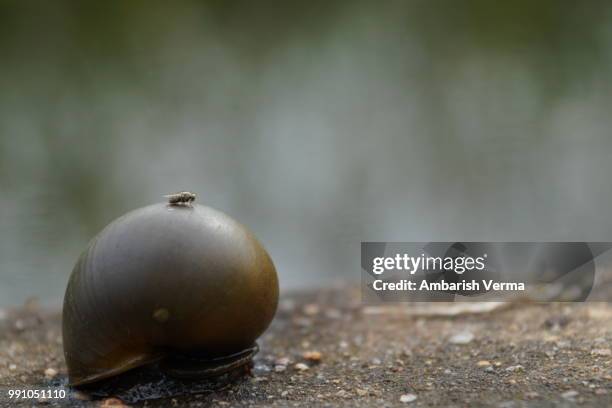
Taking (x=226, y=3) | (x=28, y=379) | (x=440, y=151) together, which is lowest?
(x=28, y=379)

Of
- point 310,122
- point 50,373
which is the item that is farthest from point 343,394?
point 310,122

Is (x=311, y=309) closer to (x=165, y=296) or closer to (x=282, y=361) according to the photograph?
(x=282, y=361)

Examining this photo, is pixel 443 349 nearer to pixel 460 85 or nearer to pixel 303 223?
pixel 303 223

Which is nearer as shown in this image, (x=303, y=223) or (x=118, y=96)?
(x=303, y=223)

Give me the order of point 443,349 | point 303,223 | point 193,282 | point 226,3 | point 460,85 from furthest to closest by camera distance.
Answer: point 226,3 → point 460,85 → point 303,223 → point 443,349 → point 193,282

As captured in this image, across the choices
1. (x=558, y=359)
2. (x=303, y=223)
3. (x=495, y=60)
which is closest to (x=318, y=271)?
(x=303, y=223)

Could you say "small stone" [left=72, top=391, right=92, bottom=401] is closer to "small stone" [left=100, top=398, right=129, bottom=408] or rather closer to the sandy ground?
the sandy ground

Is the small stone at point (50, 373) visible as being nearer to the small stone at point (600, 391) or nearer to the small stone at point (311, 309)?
the small stone at point (311, 309)

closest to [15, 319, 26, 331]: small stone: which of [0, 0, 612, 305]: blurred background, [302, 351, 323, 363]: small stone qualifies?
[302, 351, 323, 363]: small stone
